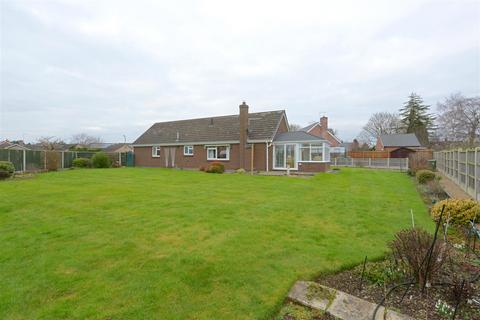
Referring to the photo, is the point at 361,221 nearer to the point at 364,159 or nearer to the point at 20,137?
the point at 364,159

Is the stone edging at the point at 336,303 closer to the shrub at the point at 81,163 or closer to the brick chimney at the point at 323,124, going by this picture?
the shrub at the point at 81,163

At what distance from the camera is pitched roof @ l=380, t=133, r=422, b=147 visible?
39406 millimetres

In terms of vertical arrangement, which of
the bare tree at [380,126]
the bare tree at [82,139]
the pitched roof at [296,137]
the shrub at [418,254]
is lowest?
the shrub at [418,254]

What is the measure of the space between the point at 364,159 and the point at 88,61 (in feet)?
97.0

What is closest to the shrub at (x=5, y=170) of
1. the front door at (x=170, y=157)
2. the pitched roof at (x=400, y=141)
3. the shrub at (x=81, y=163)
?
the shrub at (x=81, y=163)

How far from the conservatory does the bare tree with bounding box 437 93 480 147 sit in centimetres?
2998

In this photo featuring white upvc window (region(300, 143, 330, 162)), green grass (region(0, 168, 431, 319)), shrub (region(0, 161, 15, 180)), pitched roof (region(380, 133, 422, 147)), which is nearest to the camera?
green grass (region(0, 168, 431, 319))

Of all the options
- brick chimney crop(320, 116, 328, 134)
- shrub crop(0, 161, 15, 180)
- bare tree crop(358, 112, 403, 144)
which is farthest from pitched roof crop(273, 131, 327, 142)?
bare tree crop(358, 112, 403, 144)

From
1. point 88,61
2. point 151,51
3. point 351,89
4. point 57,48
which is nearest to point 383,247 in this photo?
point 151,51

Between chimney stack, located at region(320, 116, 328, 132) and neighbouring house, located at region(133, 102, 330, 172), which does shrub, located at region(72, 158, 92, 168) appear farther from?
chimney stack, located at region(320, 116, 328, 132)

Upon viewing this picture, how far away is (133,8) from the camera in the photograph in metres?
10.3

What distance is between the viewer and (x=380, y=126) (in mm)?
54719

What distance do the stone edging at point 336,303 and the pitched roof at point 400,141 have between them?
43.7 metres

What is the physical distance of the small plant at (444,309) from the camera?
261cm
